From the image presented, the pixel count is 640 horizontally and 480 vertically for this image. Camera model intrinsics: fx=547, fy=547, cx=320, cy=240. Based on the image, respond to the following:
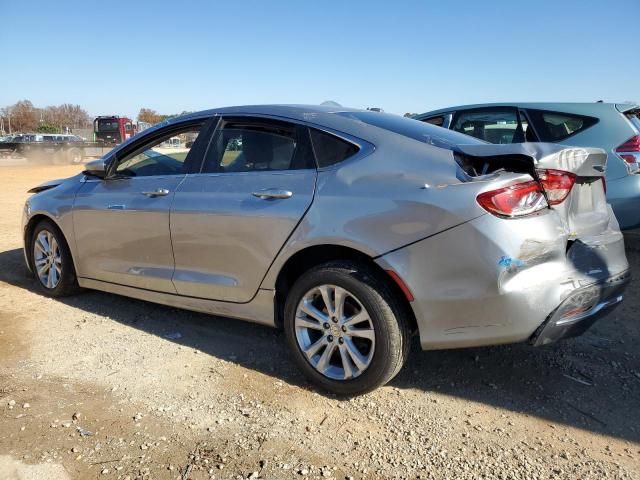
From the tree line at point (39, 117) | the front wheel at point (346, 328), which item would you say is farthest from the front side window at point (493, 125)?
the tree line at point (39, 117)

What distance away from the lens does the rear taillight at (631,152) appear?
211 inches

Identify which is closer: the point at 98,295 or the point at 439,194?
the point at 439,194

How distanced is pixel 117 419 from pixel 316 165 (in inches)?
70.8

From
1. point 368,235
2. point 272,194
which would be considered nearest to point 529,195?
point 368,235

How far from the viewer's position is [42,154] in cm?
2900

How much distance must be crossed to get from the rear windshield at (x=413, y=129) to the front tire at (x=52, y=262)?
9.21ft

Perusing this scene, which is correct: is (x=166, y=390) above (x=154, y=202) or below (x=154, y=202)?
below

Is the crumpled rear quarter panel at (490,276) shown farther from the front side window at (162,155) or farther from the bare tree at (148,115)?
the bare tree at (148,115)

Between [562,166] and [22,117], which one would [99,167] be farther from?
[22,117]

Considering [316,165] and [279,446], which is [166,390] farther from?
[316,165]

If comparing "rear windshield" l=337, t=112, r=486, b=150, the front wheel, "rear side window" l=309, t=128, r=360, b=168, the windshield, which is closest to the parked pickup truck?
the windshield

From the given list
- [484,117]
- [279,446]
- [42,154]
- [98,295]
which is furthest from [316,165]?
[42,154]

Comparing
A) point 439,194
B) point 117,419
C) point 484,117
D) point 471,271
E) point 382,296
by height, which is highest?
point 484,117

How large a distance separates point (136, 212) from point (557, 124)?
447 centimetres
